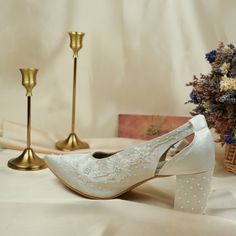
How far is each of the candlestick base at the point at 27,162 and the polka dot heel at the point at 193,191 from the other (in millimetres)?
358

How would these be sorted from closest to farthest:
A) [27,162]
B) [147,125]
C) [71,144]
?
[27,162] → [71,144] → [147,125]

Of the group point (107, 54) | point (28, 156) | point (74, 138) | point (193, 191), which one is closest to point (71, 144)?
point (74, 138)

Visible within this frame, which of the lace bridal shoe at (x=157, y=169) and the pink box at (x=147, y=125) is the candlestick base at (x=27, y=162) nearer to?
the lace bridal shoe at (x=157, y=169)

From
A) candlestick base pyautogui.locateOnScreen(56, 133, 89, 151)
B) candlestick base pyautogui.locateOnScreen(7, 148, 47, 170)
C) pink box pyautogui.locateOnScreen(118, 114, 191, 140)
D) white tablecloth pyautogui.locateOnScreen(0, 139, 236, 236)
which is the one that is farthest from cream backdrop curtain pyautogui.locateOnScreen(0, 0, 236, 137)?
white tablecloth pyautogui.locateOnScreen(0, 139, 236, 236)

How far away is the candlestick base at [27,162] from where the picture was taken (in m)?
1.03

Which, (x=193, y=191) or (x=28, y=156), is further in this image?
(x=28, y=156)

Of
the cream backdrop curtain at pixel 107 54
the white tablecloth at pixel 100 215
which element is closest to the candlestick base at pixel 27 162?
the white tablecloth at pixel 100 215

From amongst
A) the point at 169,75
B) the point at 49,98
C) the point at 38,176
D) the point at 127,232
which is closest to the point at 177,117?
the point at 169,75

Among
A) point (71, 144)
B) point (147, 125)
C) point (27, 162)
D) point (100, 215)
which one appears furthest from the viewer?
→ point (147, 125)

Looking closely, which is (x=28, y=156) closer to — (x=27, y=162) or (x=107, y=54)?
(x=27, y=162)

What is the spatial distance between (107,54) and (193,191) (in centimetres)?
70

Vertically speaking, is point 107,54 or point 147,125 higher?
point 107,54

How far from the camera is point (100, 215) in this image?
803 millimetres

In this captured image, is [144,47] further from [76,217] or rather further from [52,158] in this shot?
[76,217]
